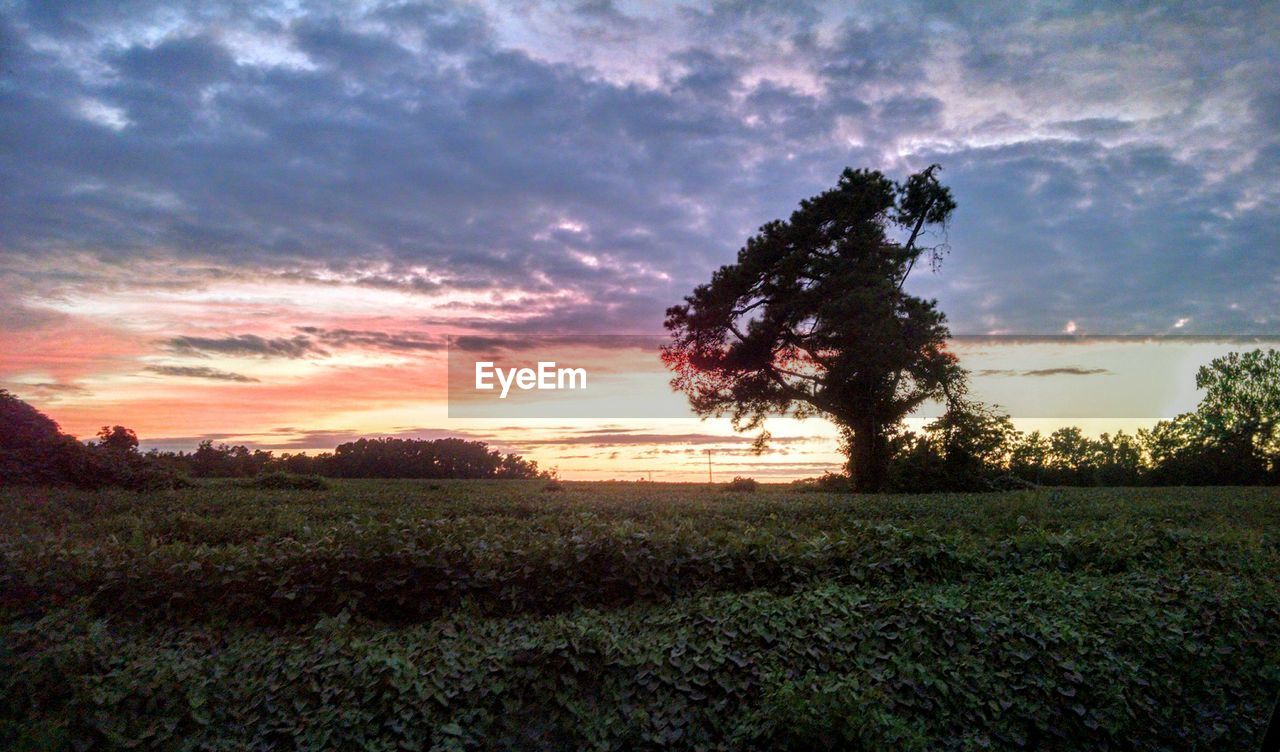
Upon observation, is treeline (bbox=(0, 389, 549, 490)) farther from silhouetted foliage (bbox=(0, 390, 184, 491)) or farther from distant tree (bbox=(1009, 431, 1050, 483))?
distant tree (bbox=(1009, 431, 1050, 483))

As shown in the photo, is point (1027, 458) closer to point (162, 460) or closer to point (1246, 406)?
point (1246, 406)

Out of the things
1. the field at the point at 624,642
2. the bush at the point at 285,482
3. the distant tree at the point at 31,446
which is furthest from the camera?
the bush at the point at 285,482

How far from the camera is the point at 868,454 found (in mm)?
23266

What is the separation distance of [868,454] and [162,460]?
18743mm

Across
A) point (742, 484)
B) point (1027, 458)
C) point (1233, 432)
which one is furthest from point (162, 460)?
point (1233, 432)

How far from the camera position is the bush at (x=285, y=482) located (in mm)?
16047

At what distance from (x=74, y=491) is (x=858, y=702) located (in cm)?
1400

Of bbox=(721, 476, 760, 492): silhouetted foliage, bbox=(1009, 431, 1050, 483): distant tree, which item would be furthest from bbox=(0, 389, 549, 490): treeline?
bbox=(1009, 431, 1050, 483): distant tree

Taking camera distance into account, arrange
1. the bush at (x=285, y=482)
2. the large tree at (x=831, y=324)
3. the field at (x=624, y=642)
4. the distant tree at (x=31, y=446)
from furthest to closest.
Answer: the large tree at (x=831, y=324)
the bush at (x=285, y=482)
the distant tree at (x=31, y=446)
the field at (x=624, y=642)

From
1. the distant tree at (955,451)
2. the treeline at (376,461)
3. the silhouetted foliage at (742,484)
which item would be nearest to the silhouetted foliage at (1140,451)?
the distant tree at (955,451)

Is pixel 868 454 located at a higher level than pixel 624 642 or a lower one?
higher

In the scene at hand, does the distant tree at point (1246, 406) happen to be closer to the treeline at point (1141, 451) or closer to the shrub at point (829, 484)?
the treeline at point (1141, 451)

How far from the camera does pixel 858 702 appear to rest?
13.6 ft

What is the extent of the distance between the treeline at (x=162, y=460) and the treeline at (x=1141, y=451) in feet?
45.3
